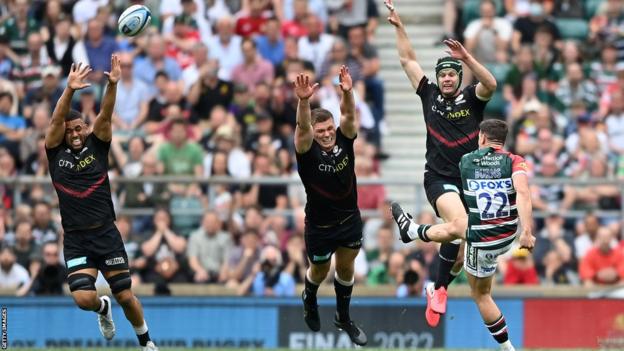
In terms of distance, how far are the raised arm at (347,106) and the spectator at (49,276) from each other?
616cm

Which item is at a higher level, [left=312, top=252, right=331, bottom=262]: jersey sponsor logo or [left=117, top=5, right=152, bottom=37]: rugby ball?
[left=117, top=5, right=152, bottom=37]: rugby ball

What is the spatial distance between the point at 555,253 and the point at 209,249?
4.79m

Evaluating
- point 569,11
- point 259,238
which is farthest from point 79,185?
point 569,11

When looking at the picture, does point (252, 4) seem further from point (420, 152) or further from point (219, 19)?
point (420, 152)

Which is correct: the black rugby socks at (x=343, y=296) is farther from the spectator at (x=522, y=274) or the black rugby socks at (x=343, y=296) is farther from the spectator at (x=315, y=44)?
the spectator at (x=315, y=44)

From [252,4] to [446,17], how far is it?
10.6ft

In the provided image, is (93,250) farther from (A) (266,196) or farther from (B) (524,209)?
(A) (266,196)

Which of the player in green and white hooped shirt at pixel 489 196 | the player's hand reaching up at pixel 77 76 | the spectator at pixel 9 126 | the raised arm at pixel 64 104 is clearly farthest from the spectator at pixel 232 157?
the player in green and white hooped shirt at pixel 489 196

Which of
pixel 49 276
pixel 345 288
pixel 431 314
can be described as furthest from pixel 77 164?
pixel 49 276

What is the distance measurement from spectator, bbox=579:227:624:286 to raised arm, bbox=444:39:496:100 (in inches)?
226

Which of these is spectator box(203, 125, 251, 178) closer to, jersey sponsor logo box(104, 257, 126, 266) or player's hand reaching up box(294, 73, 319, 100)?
jersey sponsor logo box(104, 257, 126, 266)

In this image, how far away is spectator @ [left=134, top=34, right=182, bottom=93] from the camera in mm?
24109

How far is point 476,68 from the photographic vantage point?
51.2 ft

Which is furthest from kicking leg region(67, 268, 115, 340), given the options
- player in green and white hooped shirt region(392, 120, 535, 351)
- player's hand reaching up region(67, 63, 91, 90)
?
player in green and white hooped shirt region(392, 120, 535, 351)
